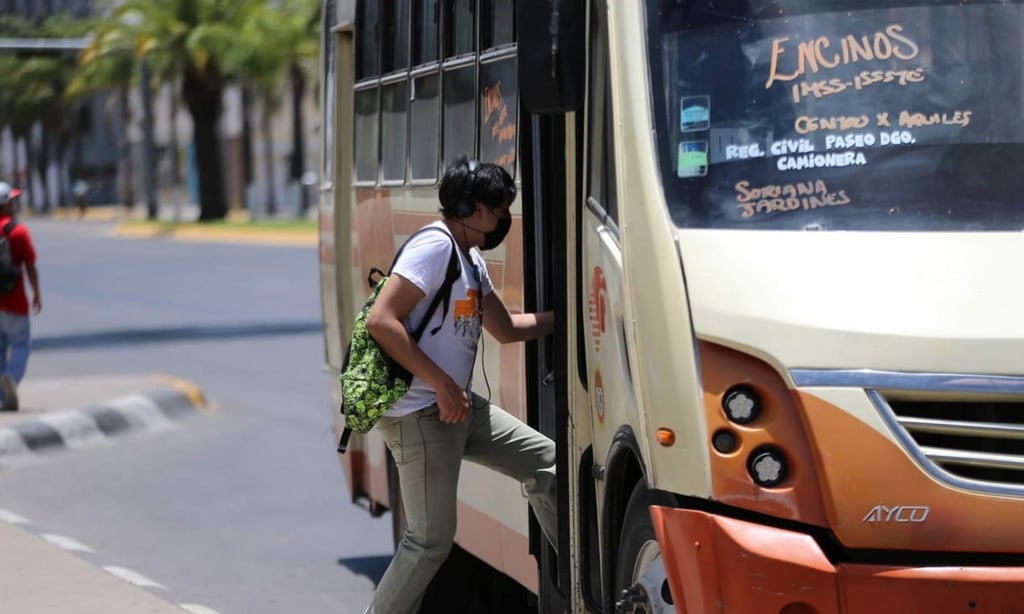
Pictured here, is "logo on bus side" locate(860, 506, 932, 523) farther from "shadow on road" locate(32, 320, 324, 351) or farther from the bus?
Result: "shadow on road" locate(32, 320, 324, 351)

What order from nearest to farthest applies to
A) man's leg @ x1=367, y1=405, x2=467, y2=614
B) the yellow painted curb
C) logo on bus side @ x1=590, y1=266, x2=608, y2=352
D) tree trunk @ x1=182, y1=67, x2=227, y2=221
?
logo on bus side @ x1=590, y1=266, x2=608, y2=352
man's leg @ x1=367, y1=405, x2=467, y2=614
the yellow painted curb
tree trunk @ x1=182, y1=67, x2=227, y2=221

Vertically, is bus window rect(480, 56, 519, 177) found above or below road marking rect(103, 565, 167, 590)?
above

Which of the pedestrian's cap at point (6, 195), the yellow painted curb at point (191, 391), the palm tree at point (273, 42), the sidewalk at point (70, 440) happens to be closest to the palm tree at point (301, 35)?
the palm tree at point (273, 42)

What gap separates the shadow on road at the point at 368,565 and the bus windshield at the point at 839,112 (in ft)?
14.7

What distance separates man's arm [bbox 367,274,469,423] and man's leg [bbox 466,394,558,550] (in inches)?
14.8

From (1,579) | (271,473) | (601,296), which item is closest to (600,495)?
(601,296)

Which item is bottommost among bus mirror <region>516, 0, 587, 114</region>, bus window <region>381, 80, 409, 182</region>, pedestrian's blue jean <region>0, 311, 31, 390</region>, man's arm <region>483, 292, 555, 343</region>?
pedestrian's blue jean <region>0, 311, 31, 390</region>

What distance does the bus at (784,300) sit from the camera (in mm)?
4457

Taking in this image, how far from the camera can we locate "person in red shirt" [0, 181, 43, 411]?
14094mm

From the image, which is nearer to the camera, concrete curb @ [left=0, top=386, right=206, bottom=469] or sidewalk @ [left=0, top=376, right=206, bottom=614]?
sidewalk @ [left=0, top=376, right=206, bottom=614]

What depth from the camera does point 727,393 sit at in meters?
4.56

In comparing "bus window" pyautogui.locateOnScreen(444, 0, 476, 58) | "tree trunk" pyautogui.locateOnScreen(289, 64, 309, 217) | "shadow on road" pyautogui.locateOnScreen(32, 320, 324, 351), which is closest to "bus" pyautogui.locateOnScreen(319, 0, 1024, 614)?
"bus window" pyautogui.locateOnScreen(444, 0, 476, 58)

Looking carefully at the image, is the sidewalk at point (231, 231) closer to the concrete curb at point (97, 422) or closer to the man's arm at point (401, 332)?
the concrete curb at point (97, 422)

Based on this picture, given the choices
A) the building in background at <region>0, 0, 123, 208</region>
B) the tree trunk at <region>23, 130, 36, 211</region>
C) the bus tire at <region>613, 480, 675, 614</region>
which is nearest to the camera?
the bus tire at <region>613, 480, 675, 614</region>
